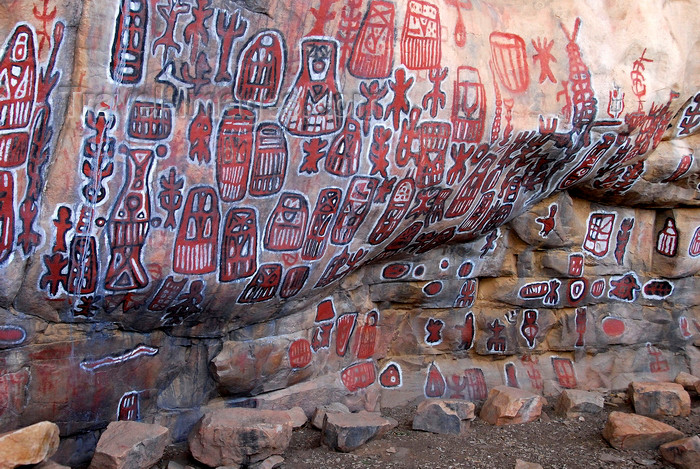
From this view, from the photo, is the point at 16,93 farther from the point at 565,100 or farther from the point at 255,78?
the point at 565,100

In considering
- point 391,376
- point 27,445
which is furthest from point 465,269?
point 27,445

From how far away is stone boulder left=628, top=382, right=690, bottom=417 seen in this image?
5.47 metres

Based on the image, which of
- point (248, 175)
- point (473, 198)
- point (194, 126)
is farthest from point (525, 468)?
point (194, 126)

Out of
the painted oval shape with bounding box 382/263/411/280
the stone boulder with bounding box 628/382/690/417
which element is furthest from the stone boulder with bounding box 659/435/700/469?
the painted oval shape with bounding box 382/263/411/280

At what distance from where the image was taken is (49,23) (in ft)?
11.1

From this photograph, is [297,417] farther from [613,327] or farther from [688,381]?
[688,381]

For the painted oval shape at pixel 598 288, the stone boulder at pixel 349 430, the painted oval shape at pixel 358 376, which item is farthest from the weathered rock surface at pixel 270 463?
the painted oval shape at pixel 598 288

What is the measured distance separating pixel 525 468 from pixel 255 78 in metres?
2.82

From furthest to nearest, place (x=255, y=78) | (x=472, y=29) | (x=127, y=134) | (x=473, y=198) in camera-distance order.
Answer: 1. (x=473, y=198)
2. (x=472, y=29)
3. (x=255, y=78)
4. (x=127, y=134)

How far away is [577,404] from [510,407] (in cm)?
66

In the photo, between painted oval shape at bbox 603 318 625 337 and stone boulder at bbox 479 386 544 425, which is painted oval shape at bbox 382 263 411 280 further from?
painted oval shape at bbox 603 318 625 337

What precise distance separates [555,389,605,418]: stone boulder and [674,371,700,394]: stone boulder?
3.28 feet

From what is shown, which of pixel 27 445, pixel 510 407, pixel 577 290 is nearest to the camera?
pixel 27 445

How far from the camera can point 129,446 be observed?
149 inches
